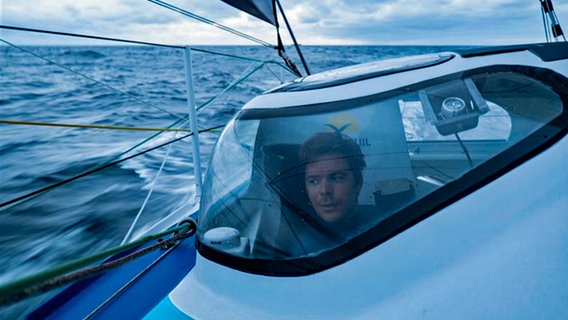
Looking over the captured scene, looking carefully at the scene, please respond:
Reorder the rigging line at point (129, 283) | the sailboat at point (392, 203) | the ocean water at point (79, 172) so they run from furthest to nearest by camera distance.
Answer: the ocean water at point (79, 172) < the rigging line at point (129, 283) < the sailboat at point (392, 203)

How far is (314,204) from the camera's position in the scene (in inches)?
44.9

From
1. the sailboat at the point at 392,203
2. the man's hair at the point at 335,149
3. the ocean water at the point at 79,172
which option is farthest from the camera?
the ocean water at the point at 79,172

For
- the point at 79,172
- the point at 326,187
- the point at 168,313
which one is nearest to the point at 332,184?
the point at 326,187

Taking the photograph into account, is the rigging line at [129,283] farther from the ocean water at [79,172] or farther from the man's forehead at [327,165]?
the man's forehead at [327,165]

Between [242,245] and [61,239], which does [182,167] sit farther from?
[242,245]

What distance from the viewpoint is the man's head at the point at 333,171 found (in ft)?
3.76

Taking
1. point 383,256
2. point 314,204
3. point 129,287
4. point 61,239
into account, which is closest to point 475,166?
point 383,256

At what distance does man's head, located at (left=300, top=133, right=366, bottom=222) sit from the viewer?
1146 mm

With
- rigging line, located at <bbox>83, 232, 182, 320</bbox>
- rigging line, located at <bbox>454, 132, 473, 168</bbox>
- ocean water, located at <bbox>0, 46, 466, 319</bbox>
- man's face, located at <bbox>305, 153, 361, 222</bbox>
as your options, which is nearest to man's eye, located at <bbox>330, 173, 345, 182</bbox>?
man's face, located at <bbox>305, 153, 361, 222</bbox>

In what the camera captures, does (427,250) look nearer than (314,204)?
Yes

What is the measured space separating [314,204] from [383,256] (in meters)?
0.29

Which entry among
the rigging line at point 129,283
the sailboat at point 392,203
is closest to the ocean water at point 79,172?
the rigging line at point 129,283

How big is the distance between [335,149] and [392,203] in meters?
0.25

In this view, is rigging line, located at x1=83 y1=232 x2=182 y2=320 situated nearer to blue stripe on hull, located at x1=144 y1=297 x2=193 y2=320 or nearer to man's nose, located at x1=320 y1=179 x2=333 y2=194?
blue stripe on hull, located at x1=144 y1=297 x2=193 y2=320
